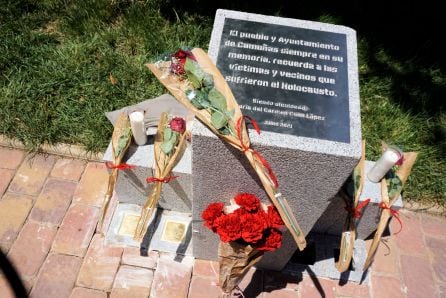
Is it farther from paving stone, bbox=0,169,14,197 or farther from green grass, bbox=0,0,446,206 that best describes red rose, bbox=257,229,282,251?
paving stone, bbox=0,169,14,197

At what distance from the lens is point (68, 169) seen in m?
3.37

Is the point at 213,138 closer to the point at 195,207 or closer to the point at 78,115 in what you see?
the point at 195,207

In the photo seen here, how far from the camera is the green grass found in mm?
3511

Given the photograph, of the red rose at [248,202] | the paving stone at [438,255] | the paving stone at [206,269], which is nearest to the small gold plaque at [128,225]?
the paving stone at [206,269]

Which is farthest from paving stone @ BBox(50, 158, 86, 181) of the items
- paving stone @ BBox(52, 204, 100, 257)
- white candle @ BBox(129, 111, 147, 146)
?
white candle @ BBox(129, 111, 147, 146)

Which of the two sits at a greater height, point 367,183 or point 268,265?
point 367,183

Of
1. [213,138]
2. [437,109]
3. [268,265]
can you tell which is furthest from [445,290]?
[213,138]

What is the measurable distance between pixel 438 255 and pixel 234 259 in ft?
6.37

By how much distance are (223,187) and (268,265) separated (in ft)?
3.58

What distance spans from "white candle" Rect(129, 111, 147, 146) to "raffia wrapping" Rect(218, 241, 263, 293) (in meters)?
0.97

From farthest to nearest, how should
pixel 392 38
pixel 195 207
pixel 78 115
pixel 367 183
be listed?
pixel 392 38 < pixel 78 115 < pixel 367 183 < pixel 195 207

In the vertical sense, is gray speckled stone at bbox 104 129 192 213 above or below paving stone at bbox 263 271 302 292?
above

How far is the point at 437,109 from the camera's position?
3.97 m

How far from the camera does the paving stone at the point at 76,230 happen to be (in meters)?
2.97
